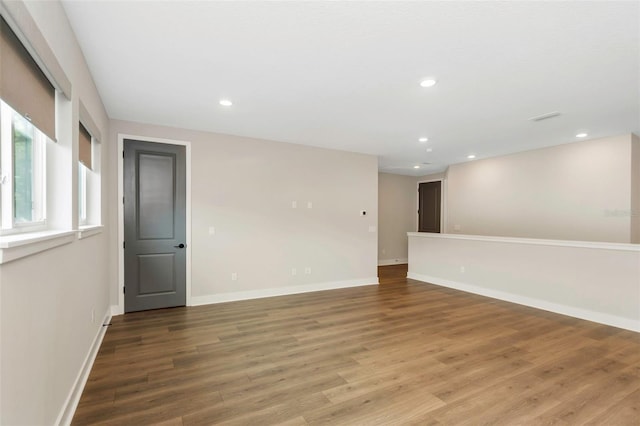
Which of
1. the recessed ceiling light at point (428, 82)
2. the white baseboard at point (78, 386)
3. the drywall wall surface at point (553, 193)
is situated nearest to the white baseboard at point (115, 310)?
the white baseboard at point (78, 386)

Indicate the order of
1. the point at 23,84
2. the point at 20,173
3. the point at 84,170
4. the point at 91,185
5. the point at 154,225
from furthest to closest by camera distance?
the point at 154,225 → the point at 91,185 → the point at 84,170 → the point at 20,173 → the point at 23,84

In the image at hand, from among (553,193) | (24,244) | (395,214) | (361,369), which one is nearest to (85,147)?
(24,244)

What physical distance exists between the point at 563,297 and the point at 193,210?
5616 millimetres

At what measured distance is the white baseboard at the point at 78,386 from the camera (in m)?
1.90

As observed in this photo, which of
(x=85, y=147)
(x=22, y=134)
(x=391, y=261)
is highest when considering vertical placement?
(x=85, y=147)

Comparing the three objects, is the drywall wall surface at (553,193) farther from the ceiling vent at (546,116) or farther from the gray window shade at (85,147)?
the gray window shade at (85,147)

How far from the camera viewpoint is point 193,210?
453 cm

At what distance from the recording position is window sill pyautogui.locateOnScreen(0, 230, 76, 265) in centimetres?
111

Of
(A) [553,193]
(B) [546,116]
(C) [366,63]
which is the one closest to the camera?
(C) [366,63]

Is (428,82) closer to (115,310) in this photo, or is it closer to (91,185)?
(91,185)

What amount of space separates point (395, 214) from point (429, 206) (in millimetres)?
1013

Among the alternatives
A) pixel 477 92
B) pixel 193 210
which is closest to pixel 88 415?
pixel 193 210

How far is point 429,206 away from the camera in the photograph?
28.8ft

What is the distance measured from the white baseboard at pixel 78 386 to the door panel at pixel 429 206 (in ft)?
25.5
